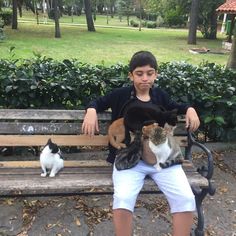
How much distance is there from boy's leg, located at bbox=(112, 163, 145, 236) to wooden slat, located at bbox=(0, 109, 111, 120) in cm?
95

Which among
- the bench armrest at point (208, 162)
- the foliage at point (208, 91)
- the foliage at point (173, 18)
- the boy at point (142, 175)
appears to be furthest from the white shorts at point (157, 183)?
the foliage at point (173, 18)

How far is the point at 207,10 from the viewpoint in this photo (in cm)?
3194

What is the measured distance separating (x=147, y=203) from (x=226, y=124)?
76.5 inches

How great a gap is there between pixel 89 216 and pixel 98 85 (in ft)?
5.36

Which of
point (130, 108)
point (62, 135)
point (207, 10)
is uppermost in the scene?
point (130, 108)

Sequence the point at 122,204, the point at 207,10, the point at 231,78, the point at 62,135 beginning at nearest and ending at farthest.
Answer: the point at 122,204 → the point at 62,135 → the point at 231,78 → the point at 207,10

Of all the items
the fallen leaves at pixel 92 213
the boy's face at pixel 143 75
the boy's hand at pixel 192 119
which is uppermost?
the boy's face at pixel 143 75

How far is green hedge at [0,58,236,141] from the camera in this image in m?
4.60

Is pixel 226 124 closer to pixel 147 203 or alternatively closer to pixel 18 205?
pixel 147 203

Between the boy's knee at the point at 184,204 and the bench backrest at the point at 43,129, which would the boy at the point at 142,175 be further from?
the bench backrest at the point at 43,129

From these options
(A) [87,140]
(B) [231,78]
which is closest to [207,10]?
(B) [231,78]

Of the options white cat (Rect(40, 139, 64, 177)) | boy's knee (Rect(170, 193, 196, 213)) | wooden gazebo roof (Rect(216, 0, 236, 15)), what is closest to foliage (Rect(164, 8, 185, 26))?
wooden gazebo roof (Rect(216, 0, 236, 15))

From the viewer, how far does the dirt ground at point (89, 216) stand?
3.62 meters

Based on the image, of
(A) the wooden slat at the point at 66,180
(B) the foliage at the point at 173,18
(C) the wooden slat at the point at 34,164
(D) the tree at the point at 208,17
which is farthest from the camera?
(B) the foliage at the point at 173,18
